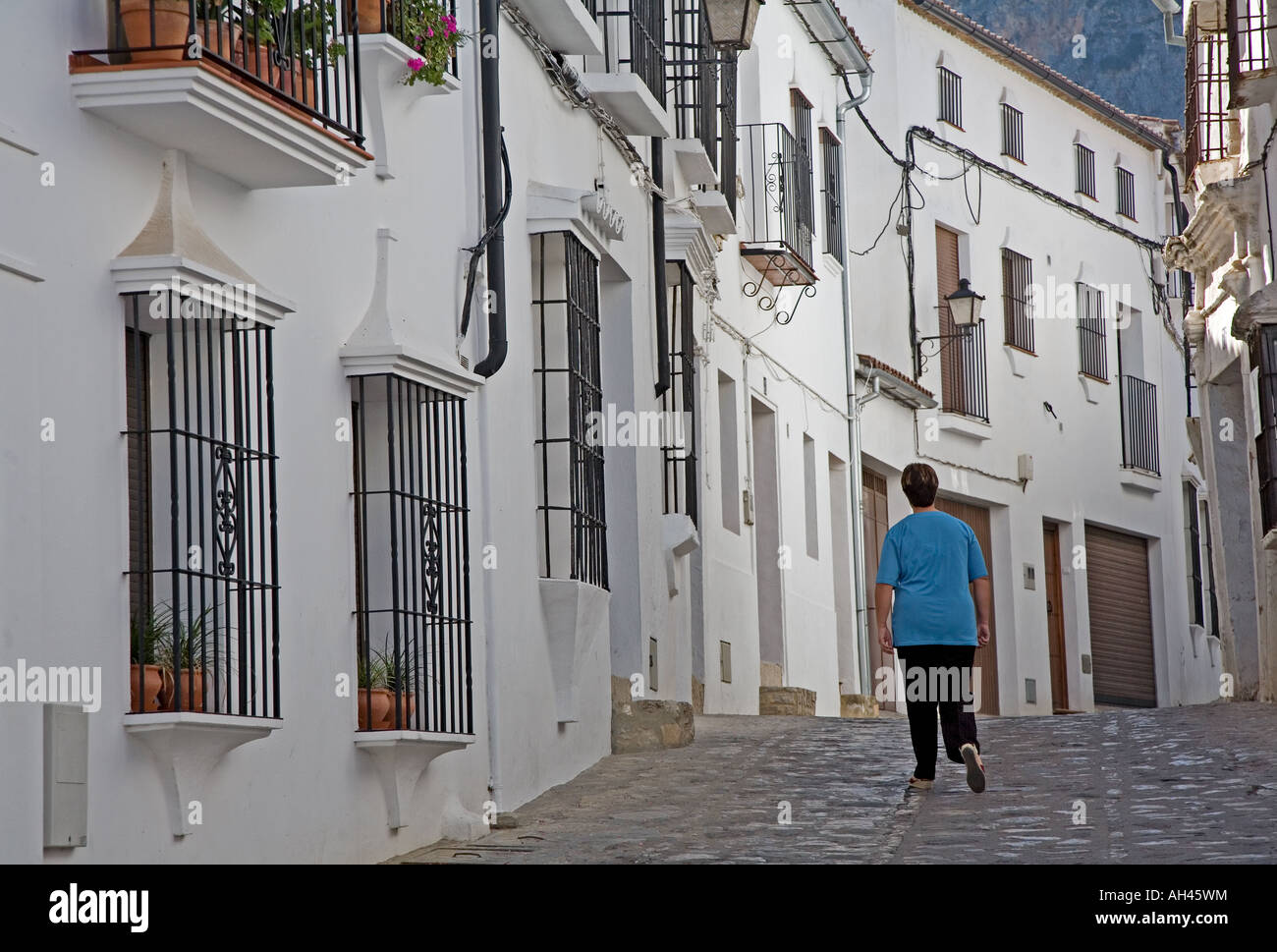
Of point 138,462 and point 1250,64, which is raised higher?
point 1250,64

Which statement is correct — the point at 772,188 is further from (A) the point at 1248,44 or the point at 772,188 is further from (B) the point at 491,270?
(B) the point at 491,270

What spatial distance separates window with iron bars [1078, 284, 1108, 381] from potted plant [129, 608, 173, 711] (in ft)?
67.4

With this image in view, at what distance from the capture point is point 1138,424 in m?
26.0

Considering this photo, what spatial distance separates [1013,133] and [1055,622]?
606cm

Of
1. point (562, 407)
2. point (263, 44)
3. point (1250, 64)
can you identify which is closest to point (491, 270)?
point (562, 407)

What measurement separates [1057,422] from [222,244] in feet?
63.3

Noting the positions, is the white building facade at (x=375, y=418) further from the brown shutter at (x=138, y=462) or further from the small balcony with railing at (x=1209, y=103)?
the small balcony with railing at (x=1209, y=103)

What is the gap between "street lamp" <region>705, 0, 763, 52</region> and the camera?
40.6 ft

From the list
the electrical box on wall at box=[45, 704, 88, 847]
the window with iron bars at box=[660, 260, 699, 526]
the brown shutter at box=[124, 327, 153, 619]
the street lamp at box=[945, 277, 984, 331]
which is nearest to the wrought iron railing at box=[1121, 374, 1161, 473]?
the street lamp at box=[945, 277, 984, 331]

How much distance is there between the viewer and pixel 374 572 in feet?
24.5

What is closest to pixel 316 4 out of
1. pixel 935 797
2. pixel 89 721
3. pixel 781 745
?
pixel 89 721

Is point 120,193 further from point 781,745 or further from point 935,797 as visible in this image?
point 781,745

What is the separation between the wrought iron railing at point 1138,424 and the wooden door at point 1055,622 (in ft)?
7.19

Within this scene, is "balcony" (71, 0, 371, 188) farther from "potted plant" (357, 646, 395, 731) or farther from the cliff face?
the cliff face
